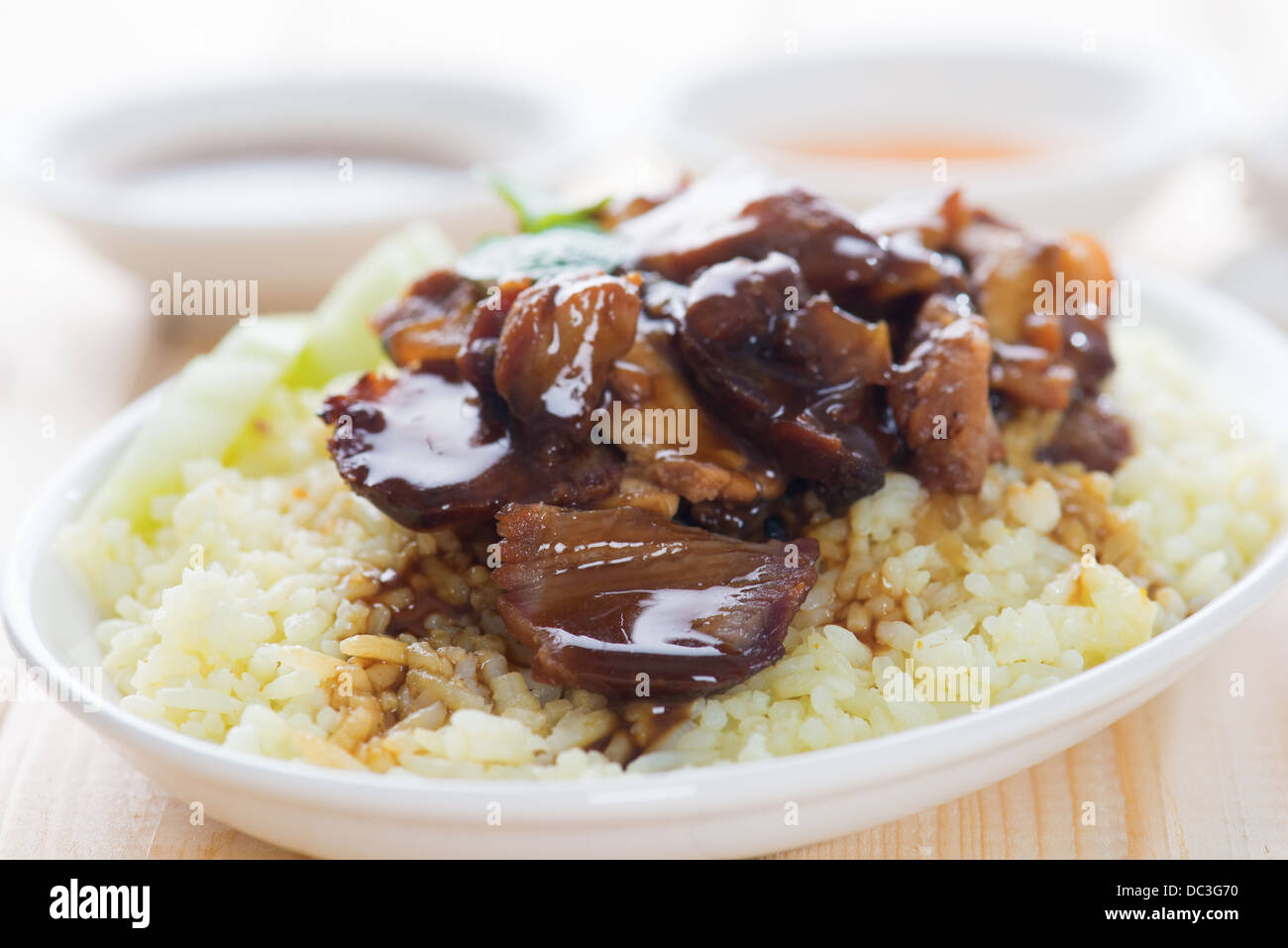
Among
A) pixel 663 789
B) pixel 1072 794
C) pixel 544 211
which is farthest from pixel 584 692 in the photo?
pixel 544 211

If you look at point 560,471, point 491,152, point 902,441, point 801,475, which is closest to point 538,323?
point 560,471

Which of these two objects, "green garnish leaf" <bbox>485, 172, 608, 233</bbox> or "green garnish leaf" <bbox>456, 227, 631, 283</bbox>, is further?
"green garnish leaf" <bbox>485, 172, 608, 233</bbox>

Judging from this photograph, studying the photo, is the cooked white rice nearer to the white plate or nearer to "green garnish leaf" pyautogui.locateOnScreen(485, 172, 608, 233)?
the white plate

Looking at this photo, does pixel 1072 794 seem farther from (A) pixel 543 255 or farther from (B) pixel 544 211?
(B) pixel 544 211

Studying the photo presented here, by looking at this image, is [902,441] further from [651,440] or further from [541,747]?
[541,747]

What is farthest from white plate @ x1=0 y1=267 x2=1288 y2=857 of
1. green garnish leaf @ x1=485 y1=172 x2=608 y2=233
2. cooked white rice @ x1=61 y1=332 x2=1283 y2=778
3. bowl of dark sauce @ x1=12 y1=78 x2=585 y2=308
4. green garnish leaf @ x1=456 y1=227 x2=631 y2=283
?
bowl of dark sauce @ x1=12 y1=78 x2=585 y2=308
